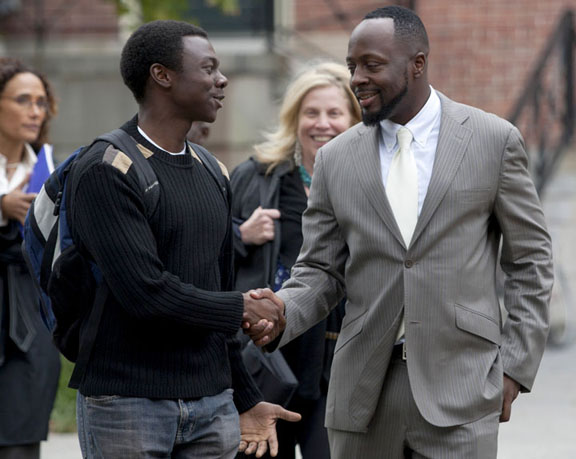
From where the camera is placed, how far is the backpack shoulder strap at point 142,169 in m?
3.51

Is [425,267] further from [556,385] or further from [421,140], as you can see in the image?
[556,385]

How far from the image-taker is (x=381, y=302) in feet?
12.5

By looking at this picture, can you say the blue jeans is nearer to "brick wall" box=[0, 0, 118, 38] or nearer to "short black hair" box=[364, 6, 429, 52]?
"short black hair" box=[364, 6, 429, 52]

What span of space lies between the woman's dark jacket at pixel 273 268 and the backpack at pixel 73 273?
1560mm

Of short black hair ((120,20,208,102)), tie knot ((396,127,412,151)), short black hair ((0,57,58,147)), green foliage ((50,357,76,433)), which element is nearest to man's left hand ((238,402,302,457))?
tie knot ((396,127,412,151))

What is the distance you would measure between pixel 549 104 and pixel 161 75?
329 inches

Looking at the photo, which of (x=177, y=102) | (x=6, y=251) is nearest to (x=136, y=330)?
(x=177, y=102)

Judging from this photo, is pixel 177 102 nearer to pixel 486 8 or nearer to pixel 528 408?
→ pixel 528 408

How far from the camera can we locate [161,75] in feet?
12.0

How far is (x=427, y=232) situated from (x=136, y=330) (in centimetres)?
100

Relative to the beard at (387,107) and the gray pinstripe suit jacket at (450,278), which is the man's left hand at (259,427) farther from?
the beard at (387,107)

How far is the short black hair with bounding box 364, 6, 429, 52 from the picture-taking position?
3871mm

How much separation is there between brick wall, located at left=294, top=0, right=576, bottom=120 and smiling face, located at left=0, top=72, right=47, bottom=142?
6.75 meters

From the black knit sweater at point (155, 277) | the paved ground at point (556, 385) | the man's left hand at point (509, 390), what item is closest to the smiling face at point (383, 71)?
the black knit sweater at point (155, 277)
